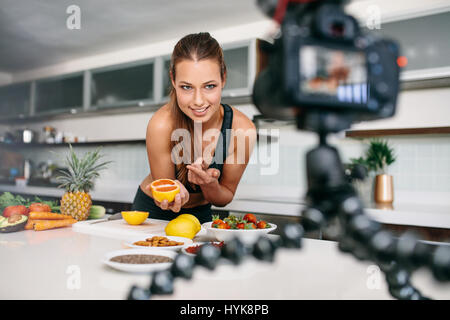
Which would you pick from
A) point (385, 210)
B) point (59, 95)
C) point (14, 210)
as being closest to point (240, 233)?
point (14, 210)

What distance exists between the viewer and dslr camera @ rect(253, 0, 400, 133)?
0.45 m

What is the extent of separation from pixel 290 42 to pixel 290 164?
2.70 meters

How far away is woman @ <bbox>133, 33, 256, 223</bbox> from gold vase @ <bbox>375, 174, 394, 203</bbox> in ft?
4.55

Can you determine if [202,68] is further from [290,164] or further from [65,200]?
[290,164]

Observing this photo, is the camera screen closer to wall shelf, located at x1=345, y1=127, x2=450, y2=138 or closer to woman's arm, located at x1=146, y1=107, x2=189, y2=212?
woman's arm, located at x1=146, y1=107, x2=189, y2=212

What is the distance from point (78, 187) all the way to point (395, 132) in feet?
6.74

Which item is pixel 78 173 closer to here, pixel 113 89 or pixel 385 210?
pixel 385 210

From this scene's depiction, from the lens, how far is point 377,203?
97.6 inches

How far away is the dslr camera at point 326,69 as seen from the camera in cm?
45

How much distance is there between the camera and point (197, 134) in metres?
1.57

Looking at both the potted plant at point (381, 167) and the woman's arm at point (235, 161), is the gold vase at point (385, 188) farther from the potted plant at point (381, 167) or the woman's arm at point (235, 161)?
the woman's arm at point (235, 161)

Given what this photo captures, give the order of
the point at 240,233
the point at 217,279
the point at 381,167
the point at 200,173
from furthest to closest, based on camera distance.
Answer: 1. the point at 381,167
2. the point at 200,173
3. the point at 240,233
4. the point at 217,279

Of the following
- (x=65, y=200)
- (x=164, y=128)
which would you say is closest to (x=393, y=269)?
(x=164, y=128)

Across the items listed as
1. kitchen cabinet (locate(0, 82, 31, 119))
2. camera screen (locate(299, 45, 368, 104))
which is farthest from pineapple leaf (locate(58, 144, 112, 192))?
kitchen cabinet (locate(0, 82, 31, 119))
